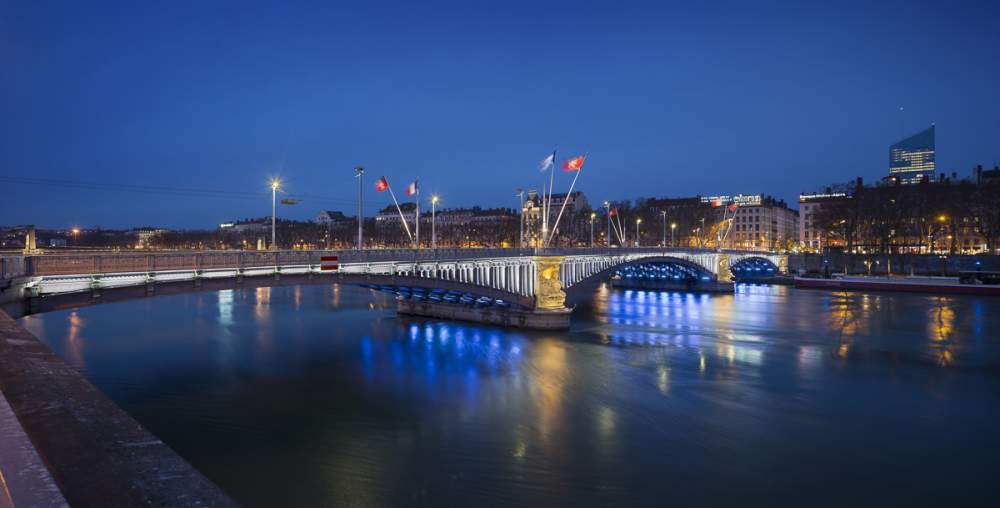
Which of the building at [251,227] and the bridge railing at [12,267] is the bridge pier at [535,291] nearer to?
the bridge railing at [12,267]

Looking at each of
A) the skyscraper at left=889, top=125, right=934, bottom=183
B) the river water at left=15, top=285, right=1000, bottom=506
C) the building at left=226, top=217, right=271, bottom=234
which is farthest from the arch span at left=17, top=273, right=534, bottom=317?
the skyscraper at left=889, top=125, right=934, bottom=183

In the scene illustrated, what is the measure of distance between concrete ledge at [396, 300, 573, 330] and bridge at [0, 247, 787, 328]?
0.07 metres

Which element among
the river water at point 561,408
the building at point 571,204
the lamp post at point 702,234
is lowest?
the river water at point 561,408

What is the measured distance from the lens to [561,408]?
67.2 ft

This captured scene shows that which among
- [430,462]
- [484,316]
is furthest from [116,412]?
[484,316]

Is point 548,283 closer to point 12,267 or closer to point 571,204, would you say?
point 12,267

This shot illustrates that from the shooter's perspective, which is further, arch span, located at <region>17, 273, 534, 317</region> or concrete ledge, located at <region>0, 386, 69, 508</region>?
arch span, located at <region>17, 273, 534, 317</region>

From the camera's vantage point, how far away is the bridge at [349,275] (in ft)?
59.1

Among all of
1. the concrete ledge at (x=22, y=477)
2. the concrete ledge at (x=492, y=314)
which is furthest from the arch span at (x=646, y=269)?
the concrete ledge at (x=22, y=477)

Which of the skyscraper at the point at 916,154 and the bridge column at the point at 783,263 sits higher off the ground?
the skyscraper at the point at 916,154

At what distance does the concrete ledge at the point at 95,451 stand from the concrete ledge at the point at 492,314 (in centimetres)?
3073

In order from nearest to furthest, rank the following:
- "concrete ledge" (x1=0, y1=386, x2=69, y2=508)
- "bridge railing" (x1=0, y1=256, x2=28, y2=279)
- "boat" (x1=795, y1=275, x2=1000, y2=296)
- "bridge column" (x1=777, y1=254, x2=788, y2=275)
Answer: "concrete ledge" (x1=0, y1=386, x2=69, y2=508)
"bridge railing" (x1=0, y1=256, x2=28, y2=279)
"boat" (x1=795, y1=275, x2=1000, y2=296)
"bridge column" (x1=777, y1=254, x2=788, y2=275)

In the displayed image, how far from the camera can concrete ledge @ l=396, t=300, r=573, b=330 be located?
3691 cm

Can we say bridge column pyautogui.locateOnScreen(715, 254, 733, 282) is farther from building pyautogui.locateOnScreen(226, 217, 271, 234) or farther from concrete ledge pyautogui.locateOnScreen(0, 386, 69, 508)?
building pyautogui.locateOnScreen(226, 217, 271, 234)
